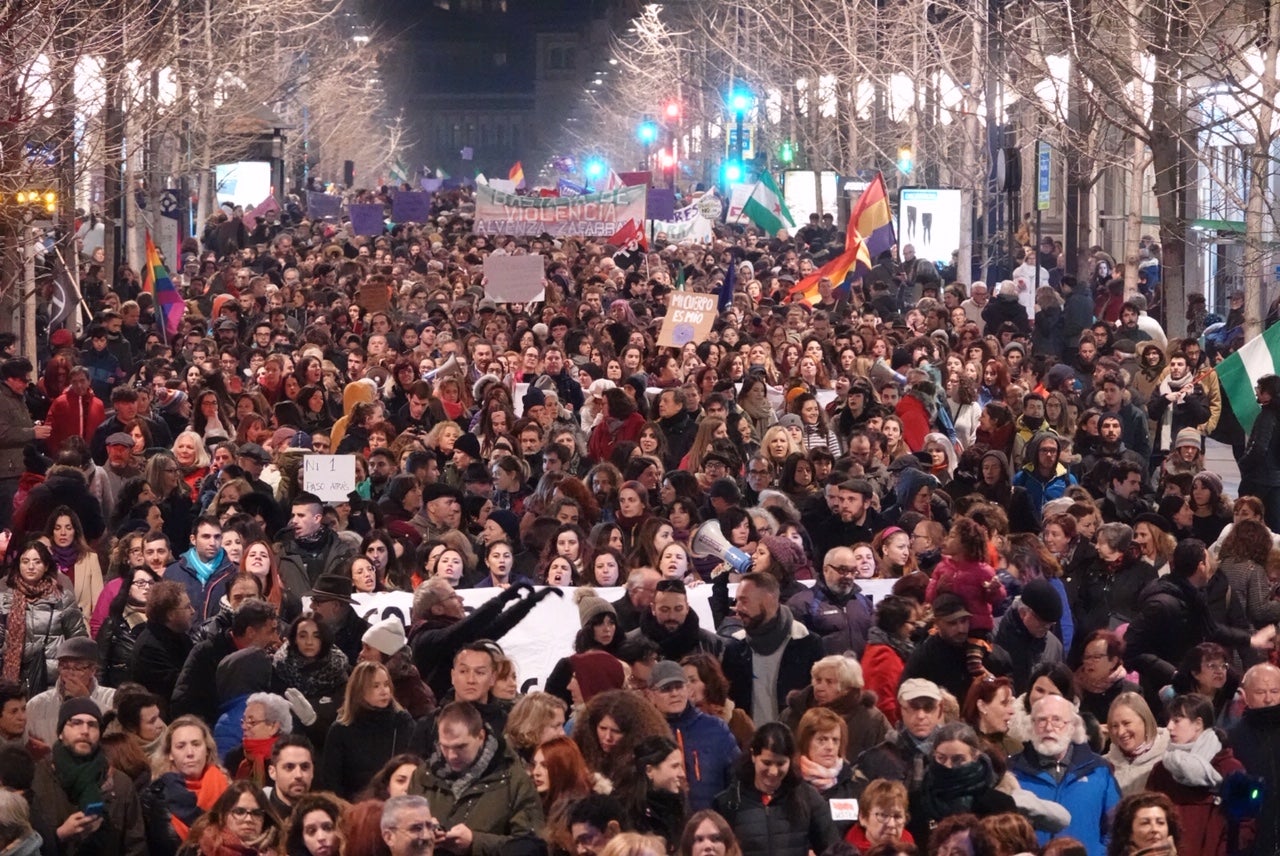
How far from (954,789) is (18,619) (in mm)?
4676

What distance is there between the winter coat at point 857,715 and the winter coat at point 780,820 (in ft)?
3.41

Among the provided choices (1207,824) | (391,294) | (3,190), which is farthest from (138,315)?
(1207,824)

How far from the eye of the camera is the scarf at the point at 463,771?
8.48 meters

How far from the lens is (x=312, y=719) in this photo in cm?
984

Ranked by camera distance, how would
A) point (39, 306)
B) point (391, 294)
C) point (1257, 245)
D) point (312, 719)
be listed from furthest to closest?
point (39, 306) < point (391, 294) < point (1257, 245) < point (312, 719)

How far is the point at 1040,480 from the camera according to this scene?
1552 centimetres

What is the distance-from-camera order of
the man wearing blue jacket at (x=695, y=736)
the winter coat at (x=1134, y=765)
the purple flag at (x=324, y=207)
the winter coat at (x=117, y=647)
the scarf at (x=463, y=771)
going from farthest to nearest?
the purple flag at (x=324, y=207) < the winter coat at (x=117, y=647) < the man wearing blue jacket at (x=695, y=736) < the winter coat at (x=1134, y=765) < the scarf at (x=463, y=771)

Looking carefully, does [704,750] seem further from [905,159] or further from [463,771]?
[905,159]

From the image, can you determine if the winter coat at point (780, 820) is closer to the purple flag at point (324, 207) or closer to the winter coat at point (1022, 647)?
the winter coat at point (1022, 647)

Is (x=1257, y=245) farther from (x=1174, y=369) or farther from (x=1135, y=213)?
(x=1135, y=213)

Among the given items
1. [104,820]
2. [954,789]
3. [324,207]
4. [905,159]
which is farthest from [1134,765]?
[324,207]

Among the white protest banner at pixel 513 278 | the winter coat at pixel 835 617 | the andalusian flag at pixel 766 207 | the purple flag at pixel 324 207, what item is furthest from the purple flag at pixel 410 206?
the winter coat at pixel 835 617

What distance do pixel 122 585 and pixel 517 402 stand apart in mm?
8120

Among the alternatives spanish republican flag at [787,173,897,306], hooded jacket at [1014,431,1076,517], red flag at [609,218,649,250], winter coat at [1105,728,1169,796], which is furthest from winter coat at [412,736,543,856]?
red flag at [609,218,649,250]
